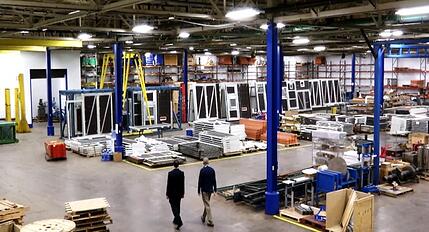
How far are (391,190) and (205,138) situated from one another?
8.23 meters

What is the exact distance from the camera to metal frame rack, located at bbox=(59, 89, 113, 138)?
21125mm

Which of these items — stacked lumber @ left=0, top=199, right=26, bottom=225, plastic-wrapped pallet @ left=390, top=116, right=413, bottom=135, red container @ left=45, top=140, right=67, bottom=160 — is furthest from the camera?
plastic-wrapped pallet @ left=390, top=116, right=413, bottom=135

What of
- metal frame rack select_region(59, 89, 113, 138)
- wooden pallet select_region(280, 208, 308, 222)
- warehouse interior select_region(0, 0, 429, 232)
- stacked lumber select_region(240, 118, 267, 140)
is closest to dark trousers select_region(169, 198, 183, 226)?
warehouse interior select_region(0, 0, 429, 232)

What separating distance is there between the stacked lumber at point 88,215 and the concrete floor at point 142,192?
0.58m

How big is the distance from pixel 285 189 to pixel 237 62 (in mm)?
29633

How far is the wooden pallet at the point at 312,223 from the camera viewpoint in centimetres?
1030

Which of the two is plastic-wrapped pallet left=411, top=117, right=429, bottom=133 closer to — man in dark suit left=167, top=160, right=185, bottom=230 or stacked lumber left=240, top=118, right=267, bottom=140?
stacked lumber left=240, top=118, right=267, bottom=140

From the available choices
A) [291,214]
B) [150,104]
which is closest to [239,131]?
[150,104]

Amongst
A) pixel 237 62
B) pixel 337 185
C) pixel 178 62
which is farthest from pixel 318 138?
pixel 237 62

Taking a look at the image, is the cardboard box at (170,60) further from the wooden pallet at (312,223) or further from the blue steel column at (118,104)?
the wooden pallet at (312,223)

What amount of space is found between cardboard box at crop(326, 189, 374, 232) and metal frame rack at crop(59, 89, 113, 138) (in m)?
14.3

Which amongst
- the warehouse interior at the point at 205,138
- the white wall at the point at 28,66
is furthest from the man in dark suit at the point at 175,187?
the white wall at the point at 28,66

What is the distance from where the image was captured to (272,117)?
36.7 feet

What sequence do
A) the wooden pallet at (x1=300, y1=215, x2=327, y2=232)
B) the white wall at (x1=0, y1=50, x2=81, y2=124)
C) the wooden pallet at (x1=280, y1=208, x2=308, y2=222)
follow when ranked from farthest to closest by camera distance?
the white wall at (x1=0, y1=50, x2=81, y2=124), the wooden pallet at (x1=280, y1=208, x2=308, y2=222), the wooden pallet at (x1=300, y1=215, x2=327, y2=232)
